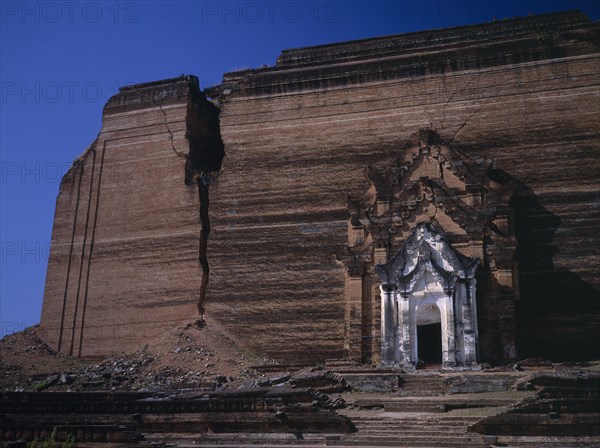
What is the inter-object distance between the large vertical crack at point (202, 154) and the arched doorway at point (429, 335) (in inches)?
319

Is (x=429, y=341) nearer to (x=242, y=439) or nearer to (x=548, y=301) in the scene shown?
(x=548, y=301)

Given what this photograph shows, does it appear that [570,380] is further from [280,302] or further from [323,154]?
[323,154]

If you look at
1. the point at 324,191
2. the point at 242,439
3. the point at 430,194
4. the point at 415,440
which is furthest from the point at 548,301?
the point at 242,439

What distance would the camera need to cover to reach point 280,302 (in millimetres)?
24438

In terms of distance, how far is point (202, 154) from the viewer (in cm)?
2853

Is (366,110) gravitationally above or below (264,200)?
above

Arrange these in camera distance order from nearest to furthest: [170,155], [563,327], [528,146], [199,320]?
[563,327], [528,146], [199,320], [170,155]

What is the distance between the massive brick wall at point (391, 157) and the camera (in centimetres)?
2205

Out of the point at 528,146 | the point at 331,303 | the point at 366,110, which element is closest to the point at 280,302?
the point at 331,303

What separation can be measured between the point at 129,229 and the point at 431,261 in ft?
41.2

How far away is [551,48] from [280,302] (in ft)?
41.8

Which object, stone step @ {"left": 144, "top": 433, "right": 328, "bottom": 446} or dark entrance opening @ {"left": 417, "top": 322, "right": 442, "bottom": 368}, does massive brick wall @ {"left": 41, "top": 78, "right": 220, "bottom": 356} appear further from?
stone step @ {"left": 144, "top": 433, "right": 328, "bottom": 446}

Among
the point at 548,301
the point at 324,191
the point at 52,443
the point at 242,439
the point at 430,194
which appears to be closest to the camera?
the point at 52,443

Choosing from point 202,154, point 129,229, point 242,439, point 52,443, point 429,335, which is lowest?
point 242,439
